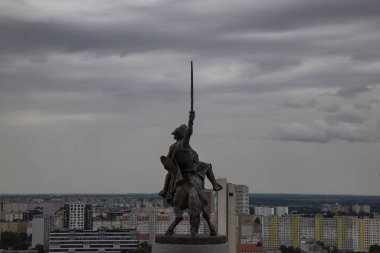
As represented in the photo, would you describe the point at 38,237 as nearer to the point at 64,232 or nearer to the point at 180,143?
the point at 64,232

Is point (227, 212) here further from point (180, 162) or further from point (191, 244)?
point (191, 244)

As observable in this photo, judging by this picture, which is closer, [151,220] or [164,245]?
[164,245]

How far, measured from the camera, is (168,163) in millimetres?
12797

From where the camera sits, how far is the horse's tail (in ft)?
41.3

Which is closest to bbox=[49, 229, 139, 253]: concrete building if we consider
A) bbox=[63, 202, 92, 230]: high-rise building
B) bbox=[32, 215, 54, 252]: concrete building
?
bbox=[32, 215, 54, 252]: concrete building

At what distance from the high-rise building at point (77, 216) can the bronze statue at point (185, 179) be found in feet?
358

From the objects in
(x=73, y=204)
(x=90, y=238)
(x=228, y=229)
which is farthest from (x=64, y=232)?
(x=228, y=229)

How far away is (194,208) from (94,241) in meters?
87.8

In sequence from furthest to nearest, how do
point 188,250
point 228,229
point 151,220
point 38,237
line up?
1. point 151,220
2. point 38,237
3. point 228,229
4. point 188,250

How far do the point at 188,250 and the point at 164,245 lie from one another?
1.31 ft

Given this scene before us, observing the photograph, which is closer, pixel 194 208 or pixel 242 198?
pixel 194 208

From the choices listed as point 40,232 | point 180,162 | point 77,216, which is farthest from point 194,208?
point 77,216

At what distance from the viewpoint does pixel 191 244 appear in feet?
40.2

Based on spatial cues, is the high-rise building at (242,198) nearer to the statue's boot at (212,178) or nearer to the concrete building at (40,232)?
the concrete building at (40,232)
